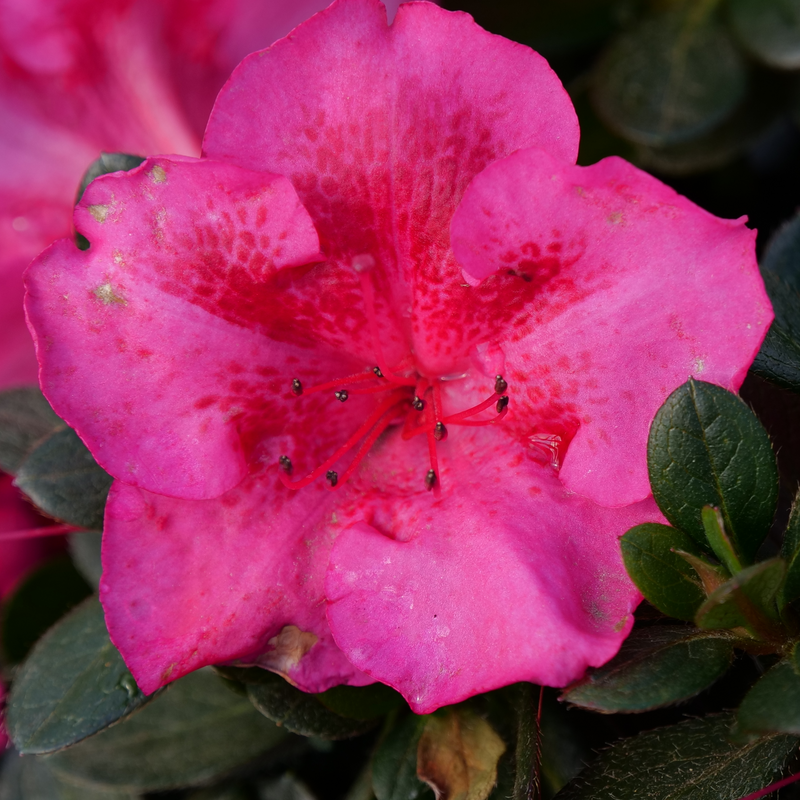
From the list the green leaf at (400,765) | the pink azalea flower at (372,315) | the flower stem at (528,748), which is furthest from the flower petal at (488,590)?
the green leaf at (400,765)

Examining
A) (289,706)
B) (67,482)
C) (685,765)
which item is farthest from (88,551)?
(685,765)

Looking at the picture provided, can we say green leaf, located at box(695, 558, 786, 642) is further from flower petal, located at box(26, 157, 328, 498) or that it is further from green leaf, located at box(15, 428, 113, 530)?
green leaf, located at box(15, 428, 113, 530)

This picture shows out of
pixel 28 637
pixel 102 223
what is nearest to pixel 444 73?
pixel 102 223

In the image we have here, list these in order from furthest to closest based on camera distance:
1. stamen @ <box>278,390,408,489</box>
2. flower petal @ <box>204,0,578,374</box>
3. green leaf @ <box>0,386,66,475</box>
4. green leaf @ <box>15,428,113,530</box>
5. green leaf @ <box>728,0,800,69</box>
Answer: green leaf @ <box>728,0,800,69</box> → green leaf @ <box>0,386,66,475</box> → green leaf @ <box>15,428,113,530</box> → stamen @ <box>278,390,408,489</box> → flower petal @ <box>204,0,578,374</box>

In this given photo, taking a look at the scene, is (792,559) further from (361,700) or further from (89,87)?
(89,87)

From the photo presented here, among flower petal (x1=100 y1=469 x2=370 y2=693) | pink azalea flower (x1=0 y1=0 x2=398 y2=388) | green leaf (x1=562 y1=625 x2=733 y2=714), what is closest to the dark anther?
flower petal (x1=100 y1=469 x2=370 y2=693)

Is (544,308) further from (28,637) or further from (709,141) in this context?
(28,637)
